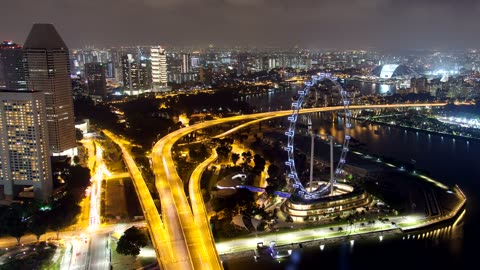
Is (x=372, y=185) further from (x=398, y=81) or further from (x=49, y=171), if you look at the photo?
(x=398, y=81)

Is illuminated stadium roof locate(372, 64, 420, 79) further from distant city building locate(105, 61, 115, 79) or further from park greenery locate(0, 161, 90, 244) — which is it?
park greenery locate(0, 161, 90, 244)

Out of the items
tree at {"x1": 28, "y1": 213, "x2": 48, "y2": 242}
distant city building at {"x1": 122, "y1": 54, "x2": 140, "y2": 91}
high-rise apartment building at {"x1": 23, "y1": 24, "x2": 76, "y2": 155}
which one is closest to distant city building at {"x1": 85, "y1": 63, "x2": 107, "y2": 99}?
distant city building at {"x1": 122, "y1": 54, "x2": 140, "y2": 91}

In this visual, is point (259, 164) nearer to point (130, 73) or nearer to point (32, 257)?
point (32, 257)

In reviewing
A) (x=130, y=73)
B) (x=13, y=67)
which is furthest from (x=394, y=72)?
(x=13, y=67)

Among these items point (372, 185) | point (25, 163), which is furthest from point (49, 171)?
point (372, 185)

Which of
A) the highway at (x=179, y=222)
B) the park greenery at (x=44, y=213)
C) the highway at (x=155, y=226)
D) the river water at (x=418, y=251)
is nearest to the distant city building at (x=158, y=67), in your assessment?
the highway at (x=179, y=222)

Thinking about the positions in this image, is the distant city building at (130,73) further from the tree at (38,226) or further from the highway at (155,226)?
the tree at (38,226)
